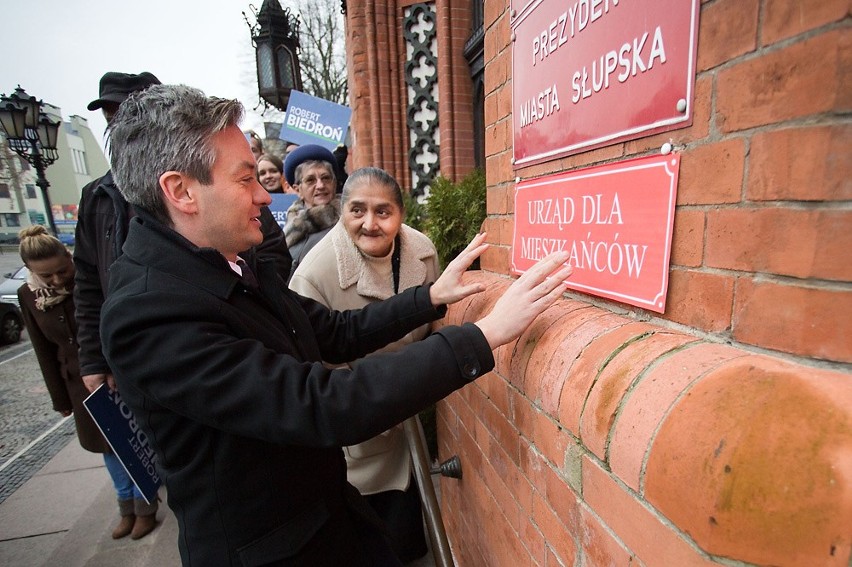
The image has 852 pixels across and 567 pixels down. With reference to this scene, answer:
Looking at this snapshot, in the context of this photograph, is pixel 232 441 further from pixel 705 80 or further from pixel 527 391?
pixel 705 80

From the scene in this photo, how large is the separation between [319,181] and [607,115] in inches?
102

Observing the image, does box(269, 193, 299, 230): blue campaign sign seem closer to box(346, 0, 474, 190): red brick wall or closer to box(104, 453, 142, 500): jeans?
box(346, 0, 474, 190): red brick wall

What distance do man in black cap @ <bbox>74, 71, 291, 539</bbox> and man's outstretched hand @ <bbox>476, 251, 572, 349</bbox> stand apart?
164cm

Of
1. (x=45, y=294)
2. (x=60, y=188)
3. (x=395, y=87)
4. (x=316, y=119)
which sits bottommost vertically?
(x=45, y=294)

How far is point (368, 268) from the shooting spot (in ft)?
6.28

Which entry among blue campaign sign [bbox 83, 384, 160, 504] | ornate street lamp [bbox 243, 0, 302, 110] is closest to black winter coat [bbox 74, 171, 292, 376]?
blue campaign sign [bbox 83, 384, 160, 504]

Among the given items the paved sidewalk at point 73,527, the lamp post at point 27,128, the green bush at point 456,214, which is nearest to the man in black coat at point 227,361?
the paved sidewalk at point 73,527

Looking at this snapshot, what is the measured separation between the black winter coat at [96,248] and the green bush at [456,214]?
1109mm

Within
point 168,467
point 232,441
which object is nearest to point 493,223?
point 232,441

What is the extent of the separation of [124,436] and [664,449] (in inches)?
94.5

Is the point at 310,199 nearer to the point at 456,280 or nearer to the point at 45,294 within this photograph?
the point at 45,294

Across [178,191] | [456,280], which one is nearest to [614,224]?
[456,280]

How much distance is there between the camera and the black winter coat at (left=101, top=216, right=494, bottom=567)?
0.89 m

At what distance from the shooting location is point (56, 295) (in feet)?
9.05
